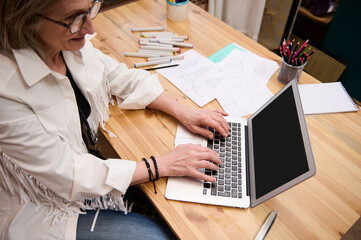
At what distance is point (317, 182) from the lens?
79cm

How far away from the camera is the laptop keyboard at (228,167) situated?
76 cm

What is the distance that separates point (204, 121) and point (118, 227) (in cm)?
47

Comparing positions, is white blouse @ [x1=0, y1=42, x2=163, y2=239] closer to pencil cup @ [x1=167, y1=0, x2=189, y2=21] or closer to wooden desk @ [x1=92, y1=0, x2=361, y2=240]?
wooden desk @ [x1=92, y1=0, x2=361, y2=240]

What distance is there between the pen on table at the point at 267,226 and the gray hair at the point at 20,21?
0.77 meters

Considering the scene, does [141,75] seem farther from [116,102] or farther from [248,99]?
[248,99]

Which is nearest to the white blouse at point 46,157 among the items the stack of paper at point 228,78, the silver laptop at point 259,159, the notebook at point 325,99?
the silver laptop at point 259,159

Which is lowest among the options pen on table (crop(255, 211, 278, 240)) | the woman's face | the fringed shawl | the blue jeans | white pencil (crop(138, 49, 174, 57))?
the blue jeans


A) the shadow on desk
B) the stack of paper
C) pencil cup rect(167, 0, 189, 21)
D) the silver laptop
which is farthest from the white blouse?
the shadow on desk

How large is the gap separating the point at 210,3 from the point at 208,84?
132cm

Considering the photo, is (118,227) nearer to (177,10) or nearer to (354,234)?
(177,10)

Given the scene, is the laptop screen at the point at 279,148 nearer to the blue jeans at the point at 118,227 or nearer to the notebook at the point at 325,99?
the notebook at the point at 325,99

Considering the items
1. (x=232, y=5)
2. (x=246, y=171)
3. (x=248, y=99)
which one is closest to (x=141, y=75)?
(x=248, y=99)

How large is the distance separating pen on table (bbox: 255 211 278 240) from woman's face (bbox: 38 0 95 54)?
2.43 ft

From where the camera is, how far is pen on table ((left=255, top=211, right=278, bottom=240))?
673 millimetres
